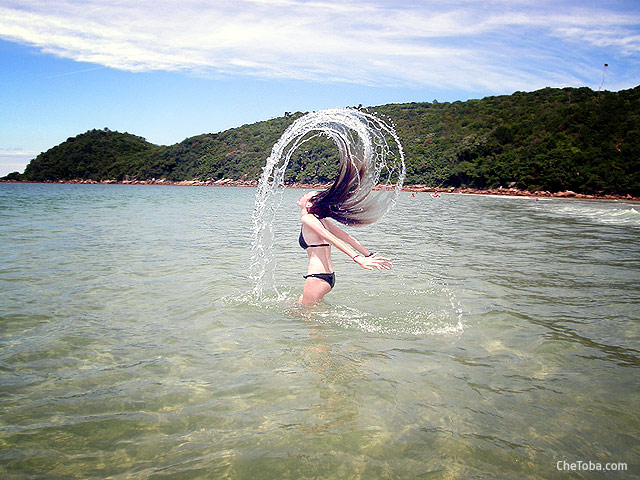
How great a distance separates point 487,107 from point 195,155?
95668mm

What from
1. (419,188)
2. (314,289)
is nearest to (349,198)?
(314,289)

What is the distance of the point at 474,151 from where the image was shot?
87.8 meters

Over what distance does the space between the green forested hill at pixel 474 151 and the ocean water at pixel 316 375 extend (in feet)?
224

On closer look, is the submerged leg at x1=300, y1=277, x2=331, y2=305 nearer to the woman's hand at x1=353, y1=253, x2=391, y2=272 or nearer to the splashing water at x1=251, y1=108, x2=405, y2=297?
the woman's hand at x1=353, y1=253, x2=391, y2=272

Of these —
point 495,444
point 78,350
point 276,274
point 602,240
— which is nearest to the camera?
point 495,444

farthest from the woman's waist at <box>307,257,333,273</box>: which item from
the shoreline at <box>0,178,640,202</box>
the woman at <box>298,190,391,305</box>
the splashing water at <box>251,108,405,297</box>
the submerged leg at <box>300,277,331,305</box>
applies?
the shoreline at <box>0,178,640,202</box>

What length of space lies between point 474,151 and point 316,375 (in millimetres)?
90727

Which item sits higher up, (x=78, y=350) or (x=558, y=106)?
(x=558, y=106)

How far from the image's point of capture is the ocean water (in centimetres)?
318

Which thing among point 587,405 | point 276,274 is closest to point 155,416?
point 587,405

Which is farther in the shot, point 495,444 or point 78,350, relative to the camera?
point 78,350

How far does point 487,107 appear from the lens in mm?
108625

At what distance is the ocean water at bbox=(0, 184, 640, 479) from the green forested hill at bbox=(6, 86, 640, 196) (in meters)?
68.3

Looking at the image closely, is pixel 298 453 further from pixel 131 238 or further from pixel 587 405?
pixel 131 238
